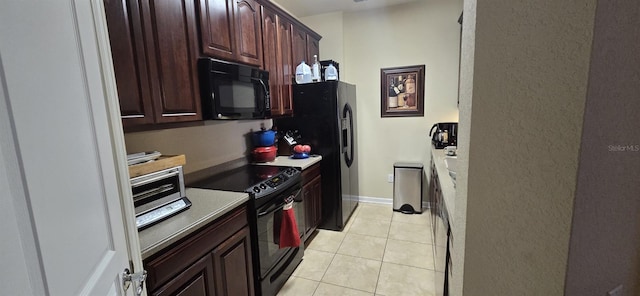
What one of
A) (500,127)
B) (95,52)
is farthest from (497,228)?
(95,52)

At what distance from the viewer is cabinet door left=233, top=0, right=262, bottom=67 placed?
1.92 metres

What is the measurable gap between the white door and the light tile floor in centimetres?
163

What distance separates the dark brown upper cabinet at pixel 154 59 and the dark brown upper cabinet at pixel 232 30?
0.30ft

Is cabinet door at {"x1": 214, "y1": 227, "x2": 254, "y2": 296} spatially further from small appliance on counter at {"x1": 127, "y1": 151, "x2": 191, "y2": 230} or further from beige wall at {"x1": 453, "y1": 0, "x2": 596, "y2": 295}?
beige wall at {"x1": 453, "y1": 0, "x2": 596, "y2": 295}

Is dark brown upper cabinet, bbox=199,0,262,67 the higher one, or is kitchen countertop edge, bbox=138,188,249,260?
dark brown upper cabinet, bbox=199,0,262,67

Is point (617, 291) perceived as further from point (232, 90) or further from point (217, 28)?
point (217, 28)

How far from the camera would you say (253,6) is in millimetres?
2088

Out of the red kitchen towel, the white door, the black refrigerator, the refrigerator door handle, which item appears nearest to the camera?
the white door

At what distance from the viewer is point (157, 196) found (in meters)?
1.29

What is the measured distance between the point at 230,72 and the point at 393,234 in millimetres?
2302

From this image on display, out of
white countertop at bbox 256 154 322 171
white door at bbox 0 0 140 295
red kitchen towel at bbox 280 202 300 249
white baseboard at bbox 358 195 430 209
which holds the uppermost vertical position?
white door at bbox 0 0 140 295

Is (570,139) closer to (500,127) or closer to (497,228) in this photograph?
(500,127)

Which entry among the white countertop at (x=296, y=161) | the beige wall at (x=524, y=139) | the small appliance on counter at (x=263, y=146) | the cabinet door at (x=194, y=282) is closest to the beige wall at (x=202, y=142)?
the small appliance on counter at (x=263, y=146)

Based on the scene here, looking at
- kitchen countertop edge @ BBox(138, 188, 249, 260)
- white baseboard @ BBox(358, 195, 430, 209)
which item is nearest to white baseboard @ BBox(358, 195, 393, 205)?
white baseboard @ BBox(358, 195, 430, 209)
